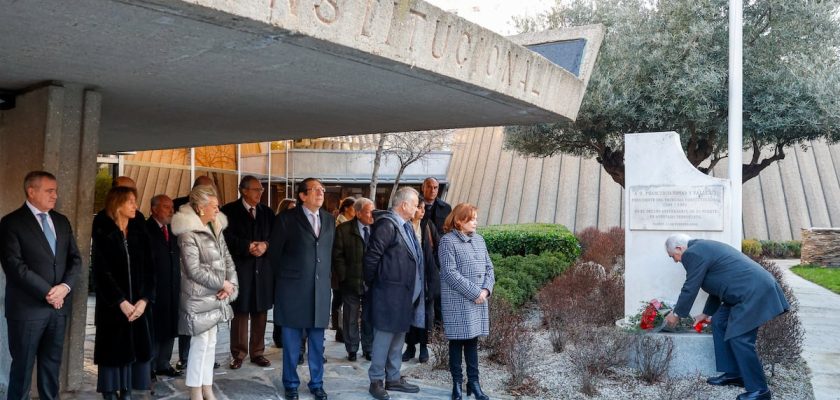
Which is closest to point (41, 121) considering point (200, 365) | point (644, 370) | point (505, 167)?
point (200, 365)

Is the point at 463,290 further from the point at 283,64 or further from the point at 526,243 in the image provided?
the point at 526,243

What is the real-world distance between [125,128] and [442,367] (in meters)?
4.88

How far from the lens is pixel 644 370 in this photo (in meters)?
6.73

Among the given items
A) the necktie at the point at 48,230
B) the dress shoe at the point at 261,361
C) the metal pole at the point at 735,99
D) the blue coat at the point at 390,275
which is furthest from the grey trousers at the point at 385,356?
the metal pole at the point at 735,99

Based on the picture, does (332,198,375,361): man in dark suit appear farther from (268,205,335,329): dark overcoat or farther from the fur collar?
the fur collar

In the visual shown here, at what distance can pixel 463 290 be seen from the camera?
5762mm

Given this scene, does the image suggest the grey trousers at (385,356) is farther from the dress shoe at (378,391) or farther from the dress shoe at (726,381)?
the dress shoe at (726,381)

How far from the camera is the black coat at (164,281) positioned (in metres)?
6.16

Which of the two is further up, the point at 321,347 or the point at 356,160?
the point at 356,160

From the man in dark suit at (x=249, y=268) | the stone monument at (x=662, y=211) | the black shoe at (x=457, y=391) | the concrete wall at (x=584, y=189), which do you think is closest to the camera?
the black shoe at (x=457, y=391)

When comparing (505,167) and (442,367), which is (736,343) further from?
(505,167)

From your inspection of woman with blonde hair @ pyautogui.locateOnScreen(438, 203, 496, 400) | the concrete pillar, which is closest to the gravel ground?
woman with blonde hair @ pyautogui.locateOnScreen(438, 203, 496, 400)

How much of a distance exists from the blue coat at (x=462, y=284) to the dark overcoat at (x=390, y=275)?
314 millimetres

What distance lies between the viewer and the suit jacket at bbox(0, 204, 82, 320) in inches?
190
